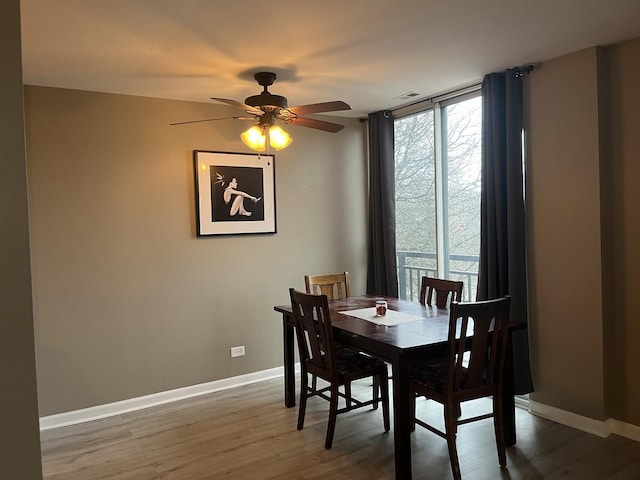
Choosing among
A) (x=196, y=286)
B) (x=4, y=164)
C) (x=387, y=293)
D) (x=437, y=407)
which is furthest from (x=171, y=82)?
(x=437, y=407)

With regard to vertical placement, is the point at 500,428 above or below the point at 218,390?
above

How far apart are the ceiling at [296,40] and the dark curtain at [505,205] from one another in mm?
234

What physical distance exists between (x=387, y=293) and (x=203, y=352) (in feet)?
6.14

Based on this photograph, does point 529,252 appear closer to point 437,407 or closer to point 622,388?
point 622,388

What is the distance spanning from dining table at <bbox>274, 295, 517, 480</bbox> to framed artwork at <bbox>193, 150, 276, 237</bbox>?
3.55ft

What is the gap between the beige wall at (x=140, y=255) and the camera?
11.8 feet

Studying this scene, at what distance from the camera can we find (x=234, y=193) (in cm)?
432

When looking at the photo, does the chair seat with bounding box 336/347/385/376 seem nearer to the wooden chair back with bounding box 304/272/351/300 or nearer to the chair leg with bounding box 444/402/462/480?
the chair leg with bounding box 444/402/462/480

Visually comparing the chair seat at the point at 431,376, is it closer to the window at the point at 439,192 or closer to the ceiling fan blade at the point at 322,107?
the window at the point at 439,192

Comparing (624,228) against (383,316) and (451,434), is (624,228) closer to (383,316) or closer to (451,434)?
(383,316)

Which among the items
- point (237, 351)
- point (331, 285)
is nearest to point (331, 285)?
point (331, 285)

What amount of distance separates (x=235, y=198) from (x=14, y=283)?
2.94 meters

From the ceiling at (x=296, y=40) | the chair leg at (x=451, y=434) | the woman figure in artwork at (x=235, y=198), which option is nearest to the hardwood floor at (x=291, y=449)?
the chair leg at (x=451, y=434)

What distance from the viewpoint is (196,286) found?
165 inches
